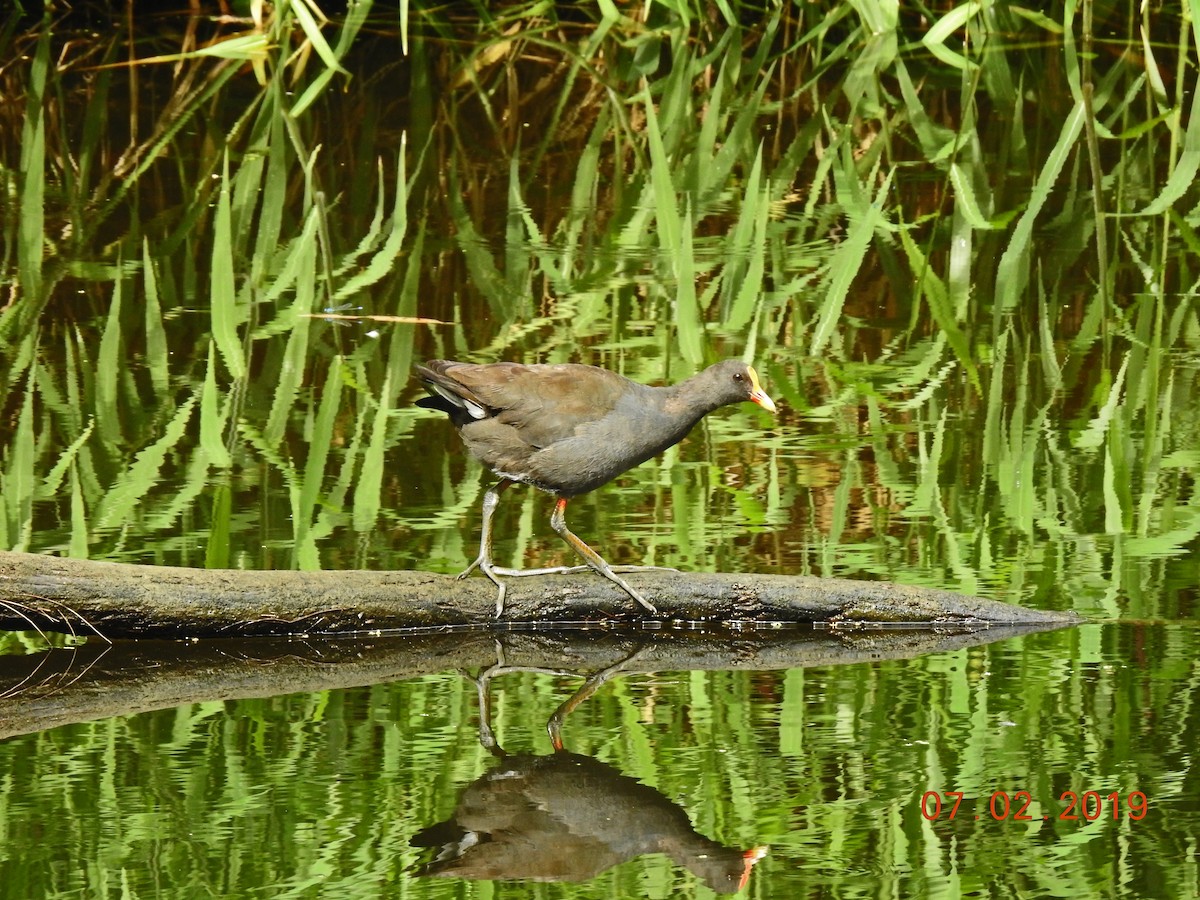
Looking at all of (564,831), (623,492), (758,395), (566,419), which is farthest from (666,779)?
(623,492)

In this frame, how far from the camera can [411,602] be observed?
4.76 meters

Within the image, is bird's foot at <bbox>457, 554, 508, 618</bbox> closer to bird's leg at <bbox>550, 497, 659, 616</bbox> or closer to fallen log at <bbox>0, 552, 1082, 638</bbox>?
fallen log at <bbox>0, 552, 1082, 638</bbox>

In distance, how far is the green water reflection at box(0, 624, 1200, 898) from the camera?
3.62 m

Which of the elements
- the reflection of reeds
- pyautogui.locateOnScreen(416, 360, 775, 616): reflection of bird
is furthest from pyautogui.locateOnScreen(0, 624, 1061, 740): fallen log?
the reflection of reeds

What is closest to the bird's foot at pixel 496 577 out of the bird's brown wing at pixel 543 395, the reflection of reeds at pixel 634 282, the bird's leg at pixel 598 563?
the bird's leg at pixel 598 563

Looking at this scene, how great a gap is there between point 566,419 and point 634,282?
320 centimetres

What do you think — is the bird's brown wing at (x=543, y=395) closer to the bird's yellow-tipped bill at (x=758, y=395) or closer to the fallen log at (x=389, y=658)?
the bird's yellow-tipped bill at (x=758, y=395)

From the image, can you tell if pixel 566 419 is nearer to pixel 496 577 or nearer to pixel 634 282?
pixel 496 577

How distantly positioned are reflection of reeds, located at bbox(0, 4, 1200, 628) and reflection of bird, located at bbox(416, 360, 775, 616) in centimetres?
42

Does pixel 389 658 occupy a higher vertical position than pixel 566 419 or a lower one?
lower

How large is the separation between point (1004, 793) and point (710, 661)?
94cm

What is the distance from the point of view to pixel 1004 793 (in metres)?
3.93

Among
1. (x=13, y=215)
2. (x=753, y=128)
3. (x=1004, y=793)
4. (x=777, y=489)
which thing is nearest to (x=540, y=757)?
(x=1004, y=793)

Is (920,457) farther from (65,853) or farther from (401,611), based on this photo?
(65,853)
